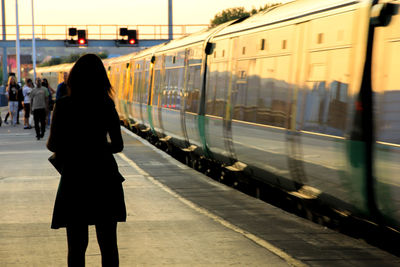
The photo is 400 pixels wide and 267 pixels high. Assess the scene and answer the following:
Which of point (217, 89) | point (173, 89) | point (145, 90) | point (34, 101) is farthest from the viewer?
point (145, 90)

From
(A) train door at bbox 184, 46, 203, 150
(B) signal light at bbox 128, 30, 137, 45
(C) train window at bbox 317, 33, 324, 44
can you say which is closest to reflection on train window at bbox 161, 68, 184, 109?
(A) train door at bbox 184, 46, 203, 150

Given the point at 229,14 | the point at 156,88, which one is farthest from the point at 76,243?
the point at 229,14

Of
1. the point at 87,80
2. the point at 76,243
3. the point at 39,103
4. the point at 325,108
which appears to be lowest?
the point at 39,103

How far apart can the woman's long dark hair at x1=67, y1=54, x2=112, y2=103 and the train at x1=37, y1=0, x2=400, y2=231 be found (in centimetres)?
246

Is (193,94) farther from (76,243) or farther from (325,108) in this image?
(76,243)

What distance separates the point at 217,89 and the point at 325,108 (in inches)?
208

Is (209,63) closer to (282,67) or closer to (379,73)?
(282,67)

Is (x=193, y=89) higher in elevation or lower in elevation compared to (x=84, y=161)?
lower

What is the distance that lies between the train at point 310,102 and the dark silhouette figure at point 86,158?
2.37 metres

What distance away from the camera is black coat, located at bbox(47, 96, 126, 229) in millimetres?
5191

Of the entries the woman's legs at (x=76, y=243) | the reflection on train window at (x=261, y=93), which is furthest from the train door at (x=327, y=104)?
the woman's legs at (x=76, y=243)

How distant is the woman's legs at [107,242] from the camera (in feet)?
17.3

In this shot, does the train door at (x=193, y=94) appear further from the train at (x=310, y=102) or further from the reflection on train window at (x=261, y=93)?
the reflection on train window at (x=261, y=93)

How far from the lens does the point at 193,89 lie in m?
15.1
